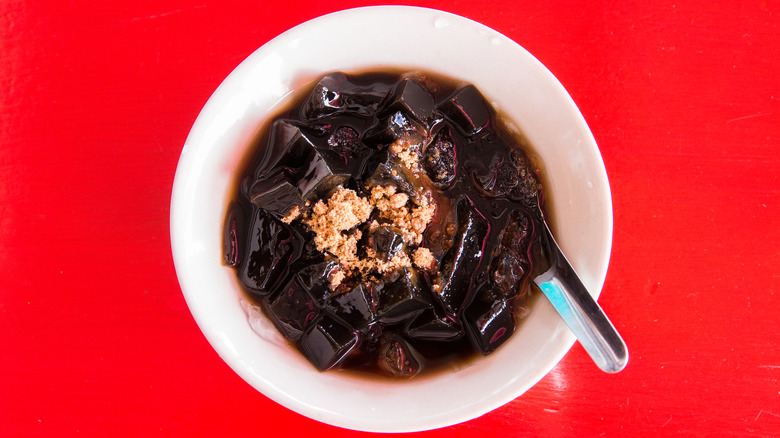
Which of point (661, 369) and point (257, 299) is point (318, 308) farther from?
point (661, 369)

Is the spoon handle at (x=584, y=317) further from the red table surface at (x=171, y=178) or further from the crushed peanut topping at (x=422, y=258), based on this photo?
the red table surface at (x=171, y=178)

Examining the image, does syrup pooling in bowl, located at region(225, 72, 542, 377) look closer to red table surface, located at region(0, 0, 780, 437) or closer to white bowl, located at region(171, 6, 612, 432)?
white bowl, located at region(171, 6, 612, 432)

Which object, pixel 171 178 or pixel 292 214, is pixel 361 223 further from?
pixel 171 178

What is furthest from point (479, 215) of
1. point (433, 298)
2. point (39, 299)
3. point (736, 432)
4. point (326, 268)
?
point (39, 299)

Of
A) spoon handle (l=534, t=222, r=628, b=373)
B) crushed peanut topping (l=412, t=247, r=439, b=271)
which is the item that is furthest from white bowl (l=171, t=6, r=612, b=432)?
crushed peanut topping (l=412, t=247, r=439, b=271)

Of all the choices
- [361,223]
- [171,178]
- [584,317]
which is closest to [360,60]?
[361,223]
